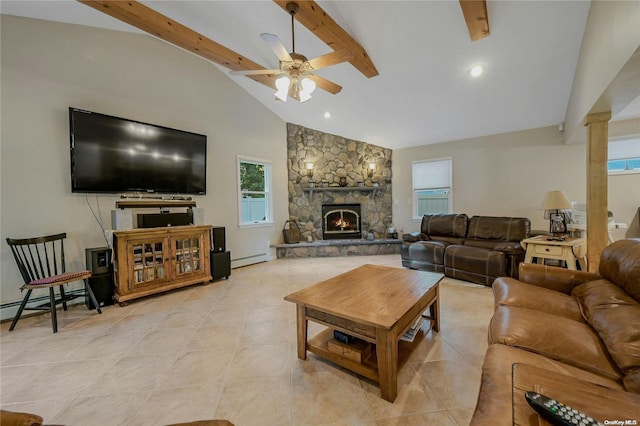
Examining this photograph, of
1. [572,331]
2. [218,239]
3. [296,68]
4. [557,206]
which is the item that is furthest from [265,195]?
[572,331]

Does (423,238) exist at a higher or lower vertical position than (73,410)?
higher

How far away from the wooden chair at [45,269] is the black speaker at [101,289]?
0.48 feet

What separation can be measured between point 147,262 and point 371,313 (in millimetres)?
3025

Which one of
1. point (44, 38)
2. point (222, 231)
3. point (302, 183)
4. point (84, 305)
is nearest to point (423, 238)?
point (302, 183)

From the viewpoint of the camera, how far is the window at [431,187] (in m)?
5.27

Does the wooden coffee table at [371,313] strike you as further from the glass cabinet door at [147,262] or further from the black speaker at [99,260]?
the black speaker at [99,260]

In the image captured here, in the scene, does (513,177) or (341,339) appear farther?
(513,177)

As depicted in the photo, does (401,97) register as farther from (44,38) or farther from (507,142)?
(44,38)

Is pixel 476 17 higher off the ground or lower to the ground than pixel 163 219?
higher

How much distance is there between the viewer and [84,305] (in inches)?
119

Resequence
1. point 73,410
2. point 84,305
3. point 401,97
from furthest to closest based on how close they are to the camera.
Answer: point 401,97, point 84,305, point 73,410

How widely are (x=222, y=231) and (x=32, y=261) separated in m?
2.05

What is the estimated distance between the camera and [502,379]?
103 centimetres

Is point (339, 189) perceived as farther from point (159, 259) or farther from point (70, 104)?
point (70, 104)
